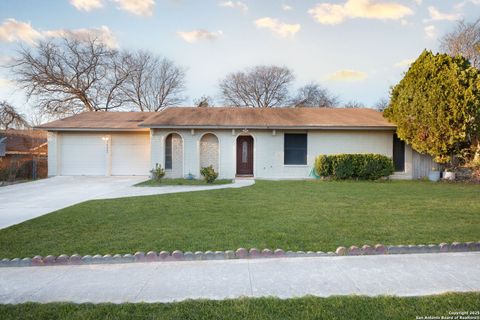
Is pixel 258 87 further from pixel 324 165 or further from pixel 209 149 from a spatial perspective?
pixel 324 165

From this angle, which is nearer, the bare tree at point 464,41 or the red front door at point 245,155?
the red front door at point 245,155

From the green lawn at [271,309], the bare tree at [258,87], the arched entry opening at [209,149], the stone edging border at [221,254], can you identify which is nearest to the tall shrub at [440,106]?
the arched entry opening at [209,149]

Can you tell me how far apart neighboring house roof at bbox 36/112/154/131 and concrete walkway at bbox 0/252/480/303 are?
11.5m

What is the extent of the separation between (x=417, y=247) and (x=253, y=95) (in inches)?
1176

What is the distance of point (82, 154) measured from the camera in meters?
14.2

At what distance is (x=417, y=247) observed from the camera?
3.64 m

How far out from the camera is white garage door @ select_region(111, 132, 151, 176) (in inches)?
564

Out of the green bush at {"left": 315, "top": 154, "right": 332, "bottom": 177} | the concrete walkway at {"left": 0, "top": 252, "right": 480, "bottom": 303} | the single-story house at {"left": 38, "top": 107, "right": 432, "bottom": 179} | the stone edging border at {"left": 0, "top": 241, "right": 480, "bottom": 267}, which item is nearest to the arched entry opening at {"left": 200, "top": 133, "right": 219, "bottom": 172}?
the single-story house at {"left": 38, "top": 107, "right": 432, "bottom": 179}

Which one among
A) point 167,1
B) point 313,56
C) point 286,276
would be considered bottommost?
point 286,276

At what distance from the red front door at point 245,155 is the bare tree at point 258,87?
746 inches

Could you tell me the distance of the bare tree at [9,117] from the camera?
20.4 metres

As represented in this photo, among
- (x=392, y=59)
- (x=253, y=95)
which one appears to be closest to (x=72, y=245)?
(x=392, y=59)

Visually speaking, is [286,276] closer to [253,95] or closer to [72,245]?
[72,245]

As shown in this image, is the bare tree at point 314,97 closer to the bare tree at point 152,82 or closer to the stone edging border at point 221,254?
the bare tree at point 152,82
